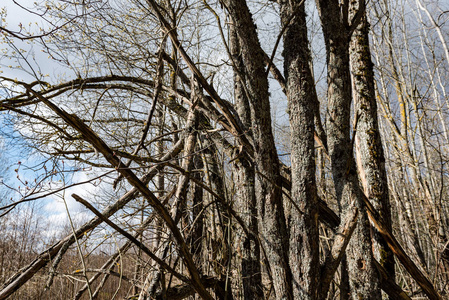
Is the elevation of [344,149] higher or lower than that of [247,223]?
higher

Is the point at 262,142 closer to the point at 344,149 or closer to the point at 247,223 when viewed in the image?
the point at 344,149

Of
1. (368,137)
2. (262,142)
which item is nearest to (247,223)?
(262,142)

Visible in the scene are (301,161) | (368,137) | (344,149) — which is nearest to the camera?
(301,161)

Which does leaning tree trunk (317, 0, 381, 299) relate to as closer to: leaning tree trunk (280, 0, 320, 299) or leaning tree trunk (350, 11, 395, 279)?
leaning tree trunk (280, 0, 320, 299)

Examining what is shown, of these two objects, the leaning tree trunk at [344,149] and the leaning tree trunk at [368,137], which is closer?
the leaning tree trunk at [344,149]

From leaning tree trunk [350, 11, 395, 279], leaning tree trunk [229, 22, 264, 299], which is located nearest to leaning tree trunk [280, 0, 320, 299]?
leaning tree trunk [229, 22, 264, 299]

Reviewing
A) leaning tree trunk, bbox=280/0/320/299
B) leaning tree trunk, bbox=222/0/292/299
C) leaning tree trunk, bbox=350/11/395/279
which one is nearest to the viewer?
leaning tree trunk, bbox=280/0/320/299

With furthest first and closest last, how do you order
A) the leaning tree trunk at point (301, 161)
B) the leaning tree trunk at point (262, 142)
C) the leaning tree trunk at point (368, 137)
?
the leaning tree trunk at point (368, 137)
the leaning tree trunk at point (262, 142)
the leaning tree trunk at point (301, 161)

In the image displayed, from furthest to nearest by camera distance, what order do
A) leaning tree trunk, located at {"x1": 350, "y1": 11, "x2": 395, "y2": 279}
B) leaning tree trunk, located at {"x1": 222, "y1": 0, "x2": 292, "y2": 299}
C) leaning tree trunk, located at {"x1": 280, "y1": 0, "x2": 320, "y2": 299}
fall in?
1. leaning tree trunk, located at {"x1": 350, "y1": 11, "x2": 395, "y2": 279}
2. leaning tree trunk, located at {"x1": 222, "y1": 0, "x2": 292, "y2": 299}
3. leaning tree trunk, located at {"x1": 280, "y1": 0, "x2": 320, "y2": 299}

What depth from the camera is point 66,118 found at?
1424 mm

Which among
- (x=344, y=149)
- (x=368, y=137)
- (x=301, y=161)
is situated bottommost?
(x=301, y=161)

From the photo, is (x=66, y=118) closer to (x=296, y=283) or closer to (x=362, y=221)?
(x=296, y=283)

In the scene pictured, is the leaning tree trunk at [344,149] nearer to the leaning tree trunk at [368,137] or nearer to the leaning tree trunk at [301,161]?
the leaning tree trunk at [301,161]

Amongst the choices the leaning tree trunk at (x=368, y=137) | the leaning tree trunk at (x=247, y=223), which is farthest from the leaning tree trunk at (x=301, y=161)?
the leaning tree trunk at (x=368, y=137)
